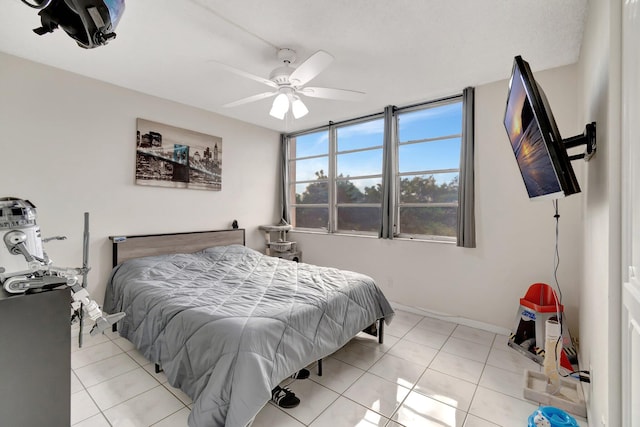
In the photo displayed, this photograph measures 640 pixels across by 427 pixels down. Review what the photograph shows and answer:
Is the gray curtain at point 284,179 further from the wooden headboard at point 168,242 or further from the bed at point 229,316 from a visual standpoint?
the bed at point 229,316

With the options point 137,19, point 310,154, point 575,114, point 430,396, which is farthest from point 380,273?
point 137,19

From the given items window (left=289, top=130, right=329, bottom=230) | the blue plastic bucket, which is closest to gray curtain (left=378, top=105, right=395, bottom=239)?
window (left=289, top=130, right=329, bottom=230)

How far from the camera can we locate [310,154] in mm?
4750

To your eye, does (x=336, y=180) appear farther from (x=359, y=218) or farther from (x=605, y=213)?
(x=605, y=213)

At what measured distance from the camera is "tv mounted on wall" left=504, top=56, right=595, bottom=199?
1.27 meters

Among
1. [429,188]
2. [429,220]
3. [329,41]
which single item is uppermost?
[329,41]

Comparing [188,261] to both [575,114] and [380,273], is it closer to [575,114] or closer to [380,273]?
[380,273]

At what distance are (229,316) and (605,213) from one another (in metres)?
2.02

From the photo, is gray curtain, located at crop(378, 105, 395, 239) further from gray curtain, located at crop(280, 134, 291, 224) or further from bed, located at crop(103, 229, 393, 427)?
gray curtain, located at crop(280, 134, 291, 224)

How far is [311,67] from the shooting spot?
200cm

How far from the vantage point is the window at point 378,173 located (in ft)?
11.2

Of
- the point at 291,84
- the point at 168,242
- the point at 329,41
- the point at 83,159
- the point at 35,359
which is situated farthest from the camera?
the point at 168,242

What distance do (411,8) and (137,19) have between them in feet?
6.15

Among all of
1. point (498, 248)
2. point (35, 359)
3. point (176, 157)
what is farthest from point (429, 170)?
point (35, 359)
